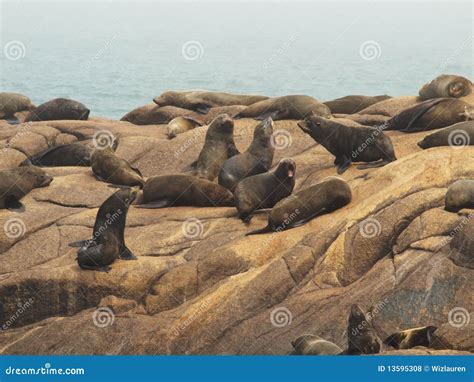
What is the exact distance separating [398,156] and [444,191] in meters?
3.27

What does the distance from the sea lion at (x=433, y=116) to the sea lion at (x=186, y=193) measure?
14.2 ft

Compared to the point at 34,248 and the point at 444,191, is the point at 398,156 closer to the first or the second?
the point at 444,191

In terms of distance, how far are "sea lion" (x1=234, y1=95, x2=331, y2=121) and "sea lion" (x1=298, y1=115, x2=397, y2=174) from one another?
3.14 metres

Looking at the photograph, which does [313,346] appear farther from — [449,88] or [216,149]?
[449,88]

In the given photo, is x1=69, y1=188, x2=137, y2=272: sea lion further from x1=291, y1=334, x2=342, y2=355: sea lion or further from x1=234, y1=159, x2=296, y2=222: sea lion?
x1=291, y1=334, x2=342, y2=355: sea lion

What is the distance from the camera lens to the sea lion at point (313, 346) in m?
11.9

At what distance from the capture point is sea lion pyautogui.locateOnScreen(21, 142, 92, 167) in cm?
2041

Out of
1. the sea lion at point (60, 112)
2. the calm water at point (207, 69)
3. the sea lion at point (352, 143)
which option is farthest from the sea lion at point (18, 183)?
the calm water at point (207, 69)

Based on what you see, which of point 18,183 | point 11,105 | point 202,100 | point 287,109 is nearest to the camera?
point 18,183

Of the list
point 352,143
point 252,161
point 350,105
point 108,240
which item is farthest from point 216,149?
point 350,105

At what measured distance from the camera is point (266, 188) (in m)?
16.2

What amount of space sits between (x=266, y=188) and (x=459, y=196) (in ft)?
11.6

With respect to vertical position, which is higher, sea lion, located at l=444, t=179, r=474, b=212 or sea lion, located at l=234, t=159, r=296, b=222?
sea lion, located at l=444, t=179, r=474, b=212

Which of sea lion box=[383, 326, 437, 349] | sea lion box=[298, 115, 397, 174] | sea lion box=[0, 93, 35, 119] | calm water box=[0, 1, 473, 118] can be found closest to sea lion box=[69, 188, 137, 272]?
sea lion box=[298, 115, 397, 174]
